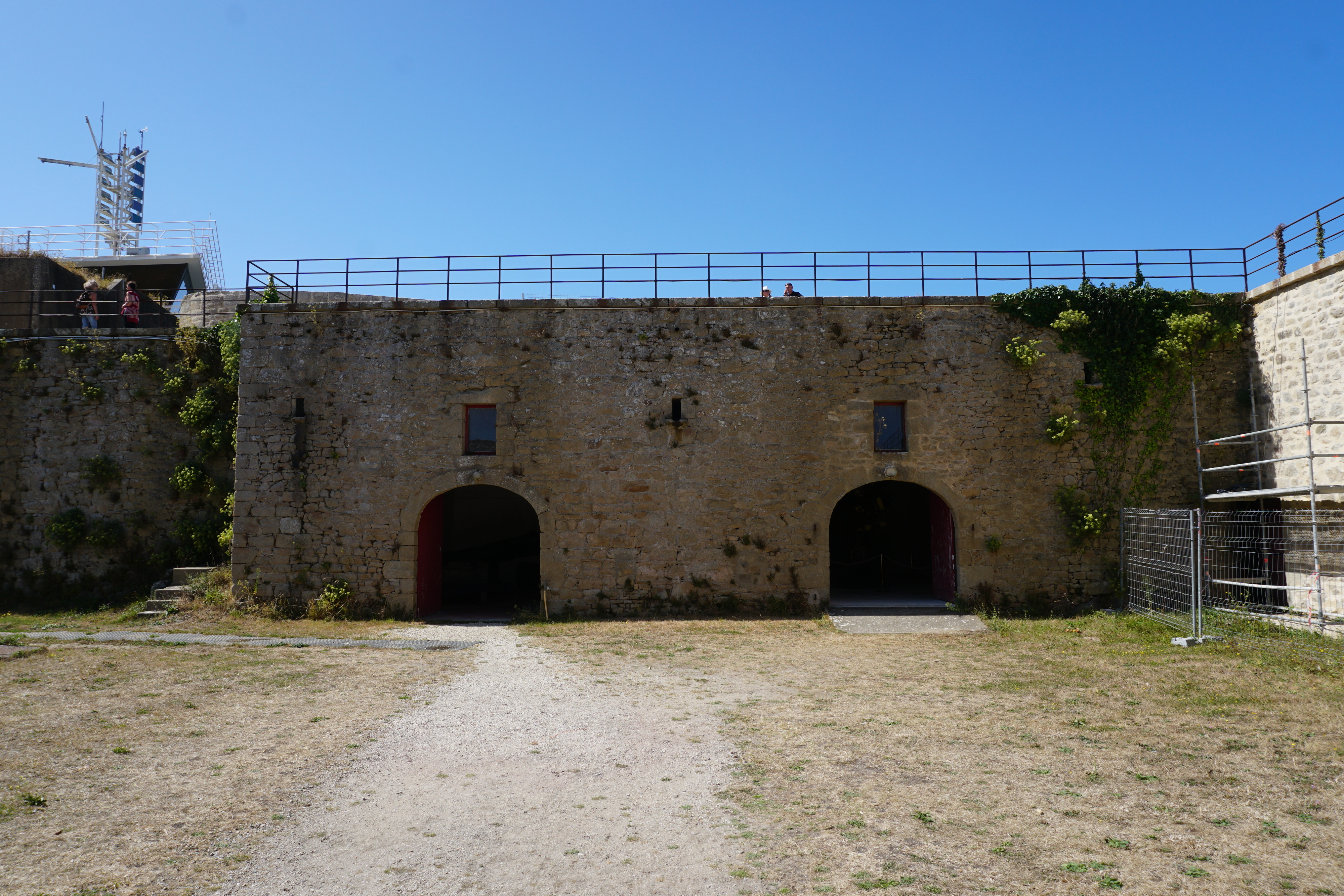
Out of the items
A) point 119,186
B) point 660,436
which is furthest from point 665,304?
point 119,186

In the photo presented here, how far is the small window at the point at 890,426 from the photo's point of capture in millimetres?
13023

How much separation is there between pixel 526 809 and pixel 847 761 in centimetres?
231

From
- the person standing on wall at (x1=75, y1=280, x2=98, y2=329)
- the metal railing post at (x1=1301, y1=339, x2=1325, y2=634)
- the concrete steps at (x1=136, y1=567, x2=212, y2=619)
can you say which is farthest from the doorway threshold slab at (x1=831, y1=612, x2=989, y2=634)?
the person standing on wall at (x1=75, y1=280, x2=98, y2=329)

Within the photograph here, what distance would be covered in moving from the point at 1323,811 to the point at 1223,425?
9.88m

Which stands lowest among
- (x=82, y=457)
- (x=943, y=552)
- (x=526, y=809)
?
(x=526, y=809)

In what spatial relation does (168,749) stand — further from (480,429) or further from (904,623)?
(904,623)

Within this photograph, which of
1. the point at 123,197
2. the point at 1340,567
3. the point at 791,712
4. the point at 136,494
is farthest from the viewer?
the point at 123,197

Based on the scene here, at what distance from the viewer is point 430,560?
13891 mm

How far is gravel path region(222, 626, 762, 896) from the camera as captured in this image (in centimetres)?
408

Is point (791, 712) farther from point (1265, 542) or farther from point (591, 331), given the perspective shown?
point (1265, 542)

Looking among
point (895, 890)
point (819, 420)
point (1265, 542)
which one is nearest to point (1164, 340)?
point (1265, 542)

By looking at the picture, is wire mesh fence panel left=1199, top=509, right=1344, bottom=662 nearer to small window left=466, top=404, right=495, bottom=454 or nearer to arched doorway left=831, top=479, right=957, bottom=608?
arched doorway left=831, top=479, right=957, bottom=608

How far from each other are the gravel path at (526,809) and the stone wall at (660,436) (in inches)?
202

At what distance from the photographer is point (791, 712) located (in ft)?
23.6
